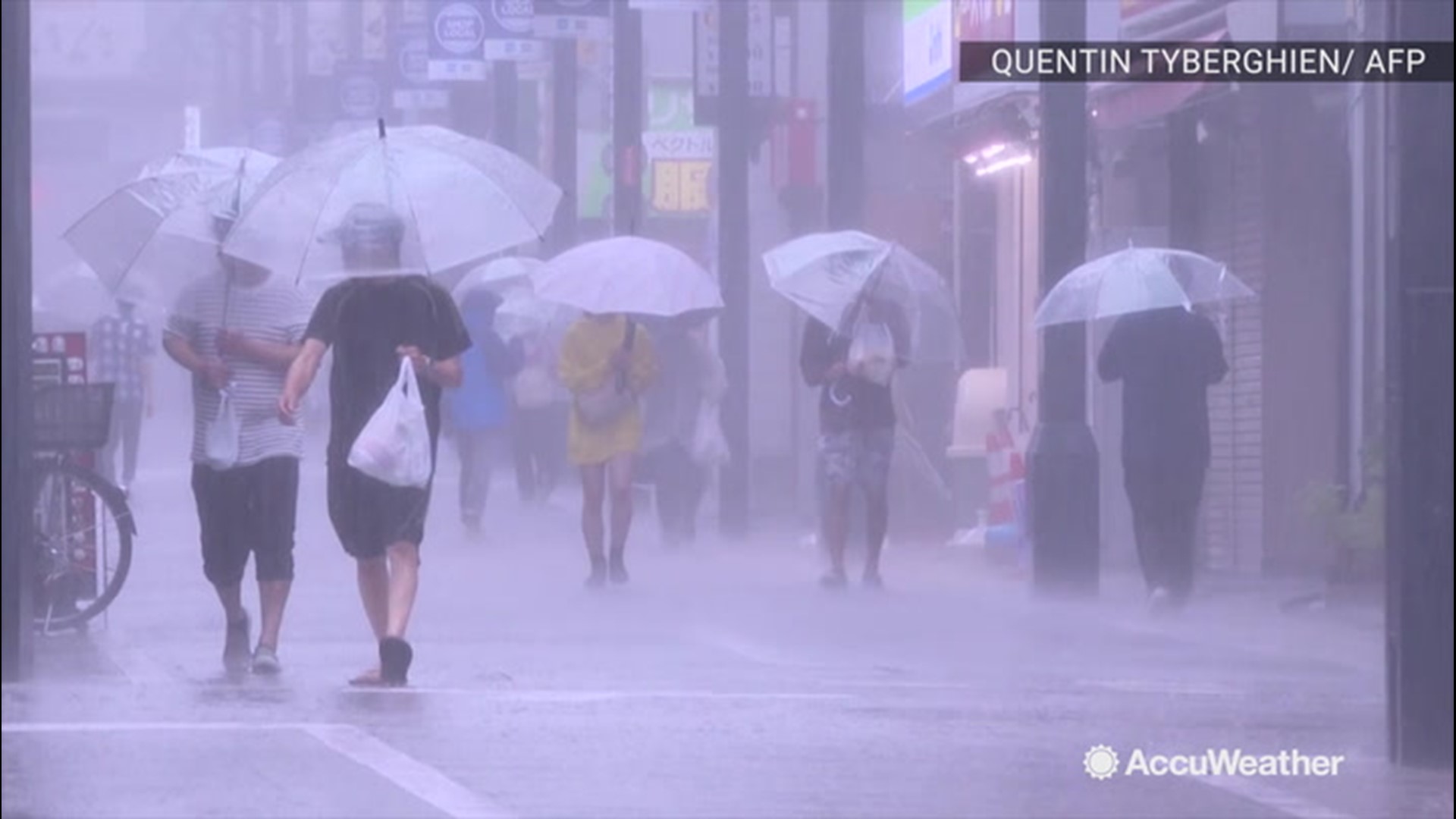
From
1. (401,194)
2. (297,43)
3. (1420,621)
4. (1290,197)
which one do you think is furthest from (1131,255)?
(297,43)

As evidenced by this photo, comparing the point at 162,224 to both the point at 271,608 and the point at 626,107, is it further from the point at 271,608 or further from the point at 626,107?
the point at 626,107

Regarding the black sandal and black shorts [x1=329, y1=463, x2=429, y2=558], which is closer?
the black sandal

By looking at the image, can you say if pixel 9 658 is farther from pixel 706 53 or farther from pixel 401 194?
pixel 706 53

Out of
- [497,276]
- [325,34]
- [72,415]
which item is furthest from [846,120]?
[325,34]

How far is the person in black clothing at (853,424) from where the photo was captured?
15.9m

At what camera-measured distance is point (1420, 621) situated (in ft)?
27.1

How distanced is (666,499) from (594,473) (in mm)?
3634

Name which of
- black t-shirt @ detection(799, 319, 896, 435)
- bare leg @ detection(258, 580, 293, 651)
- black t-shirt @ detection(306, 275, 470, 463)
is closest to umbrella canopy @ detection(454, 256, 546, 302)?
black t-shirt @ detection(799, 319, 896, 435)

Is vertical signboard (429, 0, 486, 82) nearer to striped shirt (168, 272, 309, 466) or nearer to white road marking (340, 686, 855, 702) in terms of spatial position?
striped shirt (168, 272, 309, 466)

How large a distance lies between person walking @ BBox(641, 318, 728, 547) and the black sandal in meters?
8.61

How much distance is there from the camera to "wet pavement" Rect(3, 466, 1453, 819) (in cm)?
783

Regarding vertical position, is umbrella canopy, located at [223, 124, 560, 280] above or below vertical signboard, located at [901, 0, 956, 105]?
below

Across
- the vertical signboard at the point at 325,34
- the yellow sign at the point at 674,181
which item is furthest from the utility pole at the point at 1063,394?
the vertical signboard at the point at 325,34

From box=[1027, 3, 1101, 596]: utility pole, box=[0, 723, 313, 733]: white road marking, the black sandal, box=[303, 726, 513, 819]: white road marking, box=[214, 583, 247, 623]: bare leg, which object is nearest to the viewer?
box=[303, 726, 513, 819]: white road marking
